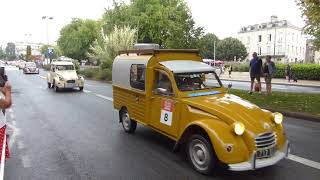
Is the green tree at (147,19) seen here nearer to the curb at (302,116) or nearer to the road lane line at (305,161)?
the curb at (302,116)

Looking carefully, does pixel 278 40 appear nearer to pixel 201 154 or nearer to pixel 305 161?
pixel 305 161

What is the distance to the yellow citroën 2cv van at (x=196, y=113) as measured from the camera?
19.8 feet

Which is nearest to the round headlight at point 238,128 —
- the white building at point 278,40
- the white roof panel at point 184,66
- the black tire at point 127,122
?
Result: the white roof panel at point 184,66

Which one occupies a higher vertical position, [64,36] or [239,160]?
[64,36]

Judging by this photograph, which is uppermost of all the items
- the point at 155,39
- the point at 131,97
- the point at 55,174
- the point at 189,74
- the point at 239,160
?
the point at 155,39

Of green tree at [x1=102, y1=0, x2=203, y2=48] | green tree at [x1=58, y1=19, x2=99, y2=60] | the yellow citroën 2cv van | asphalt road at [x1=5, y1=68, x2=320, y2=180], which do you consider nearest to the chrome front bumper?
the yellow citroën 2cv van

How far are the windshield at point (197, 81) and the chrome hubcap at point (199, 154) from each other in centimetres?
131

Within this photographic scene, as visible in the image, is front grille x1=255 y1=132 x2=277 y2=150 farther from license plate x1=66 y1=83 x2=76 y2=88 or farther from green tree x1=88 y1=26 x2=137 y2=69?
green tree x1=88 y1=26 x2=137 y2=69

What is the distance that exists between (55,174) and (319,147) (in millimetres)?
5553

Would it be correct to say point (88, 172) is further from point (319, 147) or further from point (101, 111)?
point (101, 111)

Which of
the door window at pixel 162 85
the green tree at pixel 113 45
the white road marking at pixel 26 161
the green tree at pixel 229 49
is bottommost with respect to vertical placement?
the white road marking at pixel 26 161

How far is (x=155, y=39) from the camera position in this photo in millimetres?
44406

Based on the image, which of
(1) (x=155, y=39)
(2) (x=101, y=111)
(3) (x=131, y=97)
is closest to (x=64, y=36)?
(1) (x=155, y=39)

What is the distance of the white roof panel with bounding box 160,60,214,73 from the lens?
7855 mm
